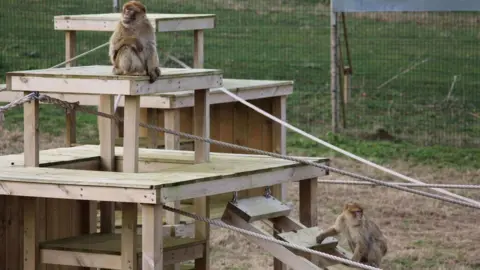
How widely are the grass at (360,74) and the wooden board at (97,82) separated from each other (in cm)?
436

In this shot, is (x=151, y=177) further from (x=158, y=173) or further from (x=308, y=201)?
(x=308, y=201)

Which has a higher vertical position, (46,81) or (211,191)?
(46,81)

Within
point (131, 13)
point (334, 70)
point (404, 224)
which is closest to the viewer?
point (131, 13)

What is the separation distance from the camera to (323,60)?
21.0m

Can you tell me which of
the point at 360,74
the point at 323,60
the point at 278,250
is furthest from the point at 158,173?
the point at 323,60

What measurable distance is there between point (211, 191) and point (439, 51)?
12772 mm

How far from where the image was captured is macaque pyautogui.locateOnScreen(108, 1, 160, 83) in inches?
356

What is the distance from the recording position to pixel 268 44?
20891mm

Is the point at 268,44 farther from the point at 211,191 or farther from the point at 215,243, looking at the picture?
the point at 211,191

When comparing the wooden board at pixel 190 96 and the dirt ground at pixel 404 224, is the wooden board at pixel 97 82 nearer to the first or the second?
the wooden board at pixel 190 96

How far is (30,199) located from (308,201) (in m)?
2.29

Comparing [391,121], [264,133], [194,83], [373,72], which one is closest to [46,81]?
[194,83]

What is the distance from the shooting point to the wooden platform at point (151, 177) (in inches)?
320

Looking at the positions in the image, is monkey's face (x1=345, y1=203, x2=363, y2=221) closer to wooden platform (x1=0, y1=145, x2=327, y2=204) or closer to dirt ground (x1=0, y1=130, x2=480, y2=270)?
wooden platform (x1=0, y1=145, x2=327, y2=204)
